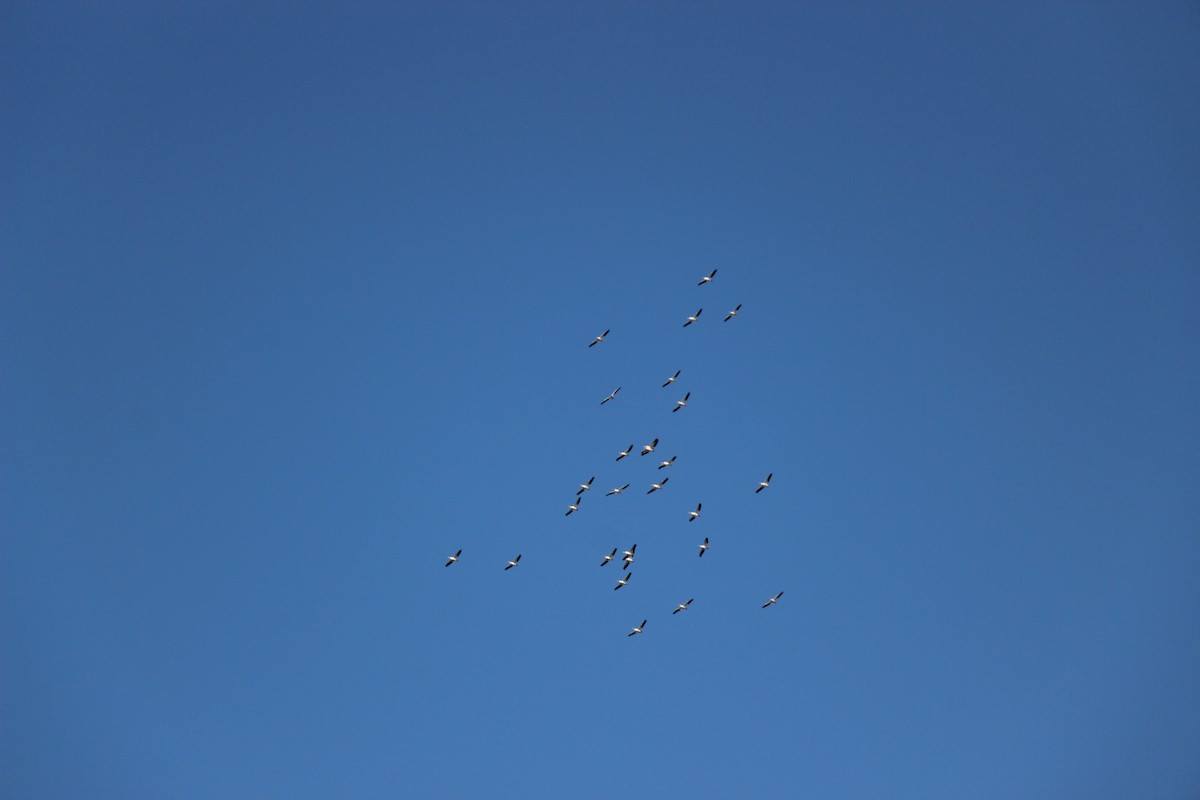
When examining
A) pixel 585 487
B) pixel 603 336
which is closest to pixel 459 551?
pixel 585 487

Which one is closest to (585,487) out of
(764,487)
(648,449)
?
(648,449)

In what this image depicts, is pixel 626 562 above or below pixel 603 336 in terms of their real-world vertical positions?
below

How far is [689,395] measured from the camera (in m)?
142

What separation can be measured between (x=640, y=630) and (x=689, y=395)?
18743 mm

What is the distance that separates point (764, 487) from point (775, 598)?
10.8 meters

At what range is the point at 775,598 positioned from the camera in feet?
485

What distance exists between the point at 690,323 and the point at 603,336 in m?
6.97

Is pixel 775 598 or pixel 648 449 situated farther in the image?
pixel 775 598

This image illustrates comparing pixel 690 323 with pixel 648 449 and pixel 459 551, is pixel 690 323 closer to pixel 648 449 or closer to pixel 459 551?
pixel 648 449

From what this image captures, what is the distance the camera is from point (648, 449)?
13875 centimetres

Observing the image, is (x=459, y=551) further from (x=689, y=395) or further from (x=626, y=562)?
(x=689, y=395)

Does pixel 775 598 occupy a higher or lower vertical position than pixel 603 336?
lower

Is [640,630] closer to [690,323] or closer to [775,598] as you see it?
[775,598]

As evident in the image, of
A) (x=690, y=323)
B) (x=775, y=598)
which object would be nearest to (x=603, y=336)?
(x=690, y=323)
